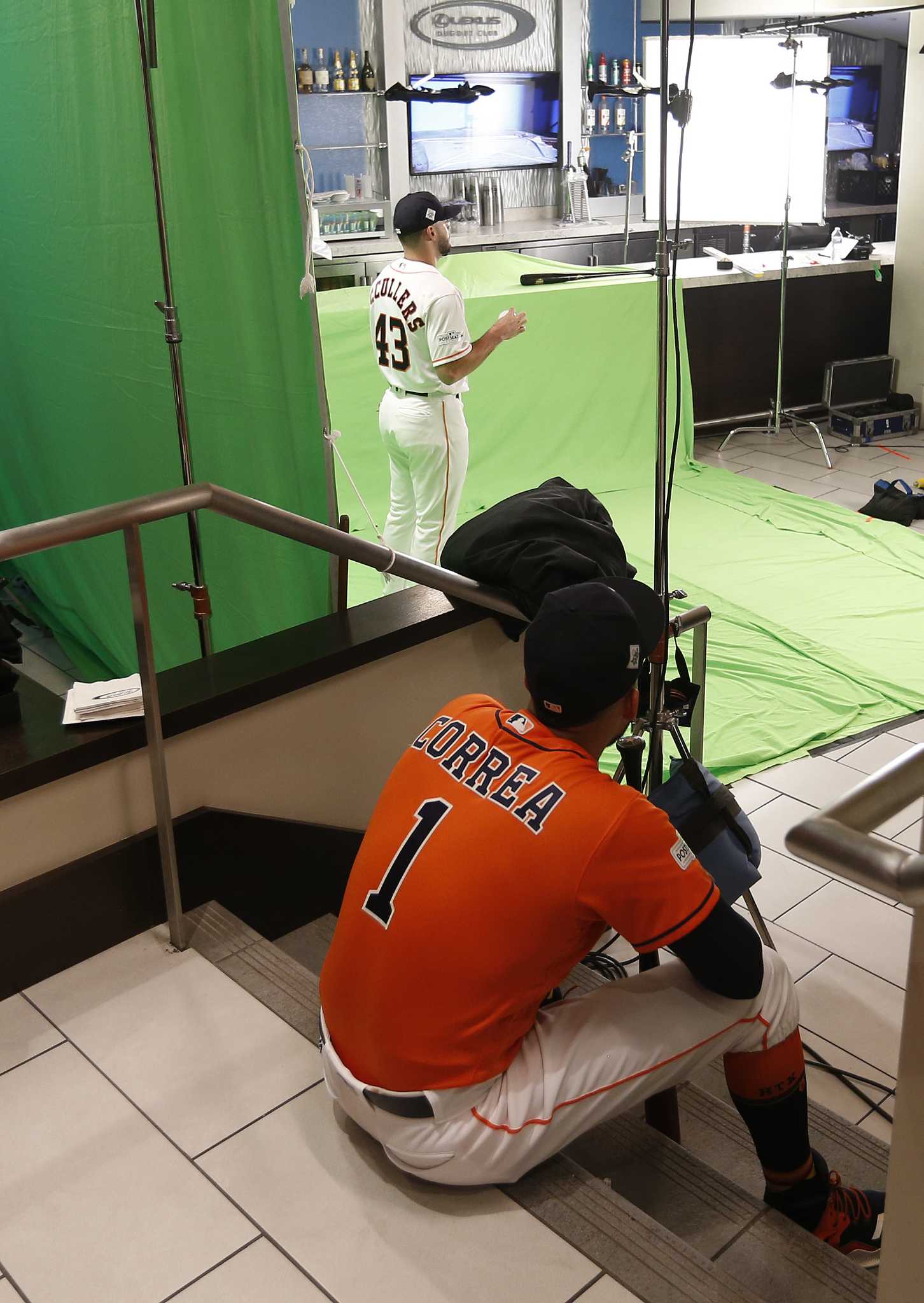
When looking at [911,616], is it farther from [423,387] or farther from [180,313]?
[180,313]

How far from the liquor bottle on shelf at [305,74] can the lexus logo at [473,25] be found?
99 cm

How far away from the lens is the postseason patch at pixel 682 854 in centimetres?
161

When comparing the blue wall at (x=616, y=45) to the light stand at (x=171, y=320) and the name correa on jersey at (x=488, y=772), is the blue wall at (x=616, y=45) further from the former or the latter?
the name correa on jersey at (x=488, y=772)

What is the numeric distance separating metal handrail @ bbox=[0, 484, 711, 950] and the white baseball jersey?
6.86 ft

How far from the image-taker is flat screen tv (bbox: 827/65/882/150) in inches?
436

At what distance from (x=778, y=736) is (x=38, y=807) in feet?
8.05

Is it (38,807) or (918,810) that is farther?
→ (918,810)

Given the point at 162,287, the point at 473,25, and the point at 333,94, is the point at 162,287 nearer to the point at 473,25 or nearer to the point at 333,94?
the point at 333,94

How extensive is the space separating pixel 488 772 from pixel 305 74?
26.6ft

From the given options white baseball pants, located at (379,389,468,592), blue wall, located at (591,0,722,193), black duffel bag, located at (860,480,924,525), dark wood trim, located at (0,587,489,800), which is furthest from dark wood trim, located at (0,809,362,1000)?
blue wall, located at (591,0,722,193)

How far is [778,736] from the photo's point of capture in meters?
3.82

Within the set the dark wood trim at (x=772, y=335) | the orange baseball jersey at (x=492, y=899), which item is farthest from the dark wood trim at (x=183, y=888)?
the dark wood trim at (x=772, y=335)

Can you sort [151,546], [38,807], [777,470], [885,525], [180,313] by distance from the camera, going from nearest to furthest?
[38,807] < [180,313] < [151,546] < [885,525] < [777,470]

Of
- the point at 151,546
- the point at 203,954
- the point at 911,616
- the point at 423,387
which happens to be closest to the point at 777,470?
the point at 911,616
